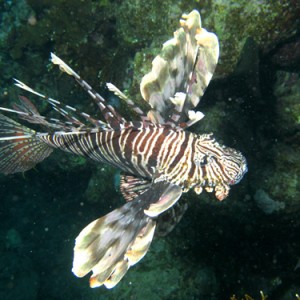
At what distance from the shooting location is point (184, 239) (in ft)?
18.9

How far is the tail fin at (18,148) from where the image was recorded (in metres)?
4.21

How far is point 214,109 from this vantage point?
5281 mm

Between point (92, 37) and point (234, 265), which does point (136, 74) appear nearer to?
point (92, 37)

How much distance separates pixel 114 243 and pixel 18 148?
8.37 ft

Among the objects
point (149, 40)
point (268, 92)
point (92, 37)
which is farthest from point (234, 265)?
point (92, 37)

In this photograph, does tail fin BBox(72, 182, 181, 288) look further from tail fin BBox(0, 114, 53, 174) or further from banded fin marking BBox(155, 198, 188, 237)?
tail fin BBox(0, 114, 53, 174)

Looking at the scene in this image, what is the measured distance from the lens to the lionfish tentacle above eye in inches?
96.6

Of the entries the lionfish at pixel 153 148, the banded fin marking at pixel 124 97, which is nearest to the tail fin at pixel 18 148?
Result: the lionfish at pixel 153 148

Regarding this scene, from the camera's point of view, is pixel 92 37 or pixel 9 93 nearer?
Answer: pixel 92 37

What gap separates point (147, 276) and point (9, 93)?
5530 millimetres

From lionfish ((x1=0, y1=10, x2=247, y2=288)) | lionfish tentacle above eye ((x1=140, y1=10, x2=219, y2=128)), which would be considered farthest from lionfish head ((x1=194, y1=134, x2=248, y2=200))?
lionfish tentacle above eye ((x1=140, y1=10, x2=219, y2=128))

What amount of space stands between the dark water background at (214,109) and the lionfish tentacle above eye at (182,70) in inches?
74.3

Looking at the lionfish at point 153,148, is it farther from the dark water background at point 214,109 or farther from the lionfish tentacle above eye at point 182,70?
the dark water background at point 214,109

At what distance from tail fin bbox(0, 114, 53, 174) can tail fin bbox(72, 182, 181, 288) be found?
86.6 inches
